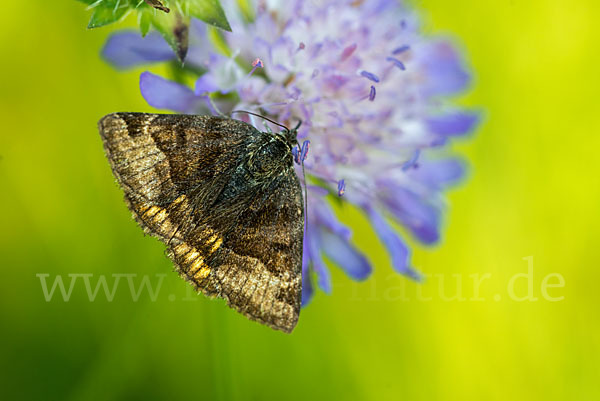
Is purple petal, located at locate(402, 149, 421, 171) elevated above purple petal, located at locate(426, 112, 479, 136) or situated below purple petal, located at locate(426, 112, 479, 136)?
below

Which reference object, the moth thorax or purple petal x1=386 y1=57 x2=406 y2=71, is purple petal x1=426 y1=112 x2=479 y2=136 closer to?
purple petal x1=386 y1=57 x2=406 y2=71

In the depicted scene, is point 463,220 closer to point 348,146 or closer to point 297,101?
point 348,146

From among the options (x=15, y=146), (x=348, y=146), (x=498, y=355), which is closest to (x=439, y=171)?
(x=348, y=146)

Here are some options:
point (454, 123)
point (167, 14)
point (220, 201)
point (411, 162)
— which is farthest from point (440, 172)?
point (167, 14)

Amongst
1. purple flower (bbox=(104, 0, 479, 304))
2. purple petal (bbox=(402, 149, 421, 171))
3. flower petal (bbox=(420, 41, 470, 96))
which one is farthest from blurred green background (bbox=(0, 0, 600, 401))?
purple petal (bbox=(402, 149, 421, 171))

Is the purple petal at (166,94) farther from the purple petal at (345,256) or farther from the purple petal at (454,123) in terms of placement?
the purple petal at (454,123)

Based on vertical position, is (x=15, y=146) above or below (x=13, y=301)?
above

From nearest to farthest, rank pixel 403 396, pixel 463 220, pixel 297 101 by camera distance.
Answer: pixel 297 101, pixel 403 396, pixel 463 220
